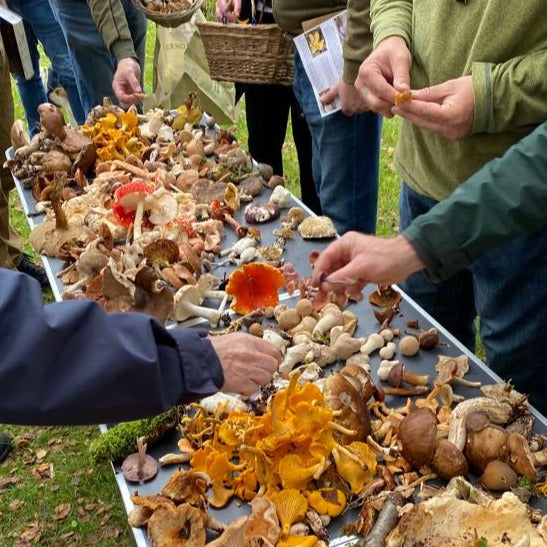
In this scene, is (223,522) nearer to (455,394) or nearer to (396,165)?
(455,394)

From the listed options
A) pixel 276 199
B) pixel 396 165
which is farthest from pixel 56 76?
pixel 396 165

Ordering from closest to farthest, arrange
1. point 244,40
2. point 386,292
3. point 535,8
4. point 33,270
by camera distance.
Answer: point 535,8
point 386,292
point 244,40
point 33,270

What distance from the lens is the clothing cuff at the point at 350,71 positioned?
9.38 ft

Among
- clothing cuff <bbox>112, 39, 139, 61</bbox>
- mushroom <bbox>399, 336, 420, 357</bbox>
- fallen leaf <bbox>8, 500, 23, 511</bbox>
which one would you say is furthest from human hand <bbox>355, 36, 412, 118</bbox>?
fallen leaf <bbox>8, 500, 23, 511</bbox>

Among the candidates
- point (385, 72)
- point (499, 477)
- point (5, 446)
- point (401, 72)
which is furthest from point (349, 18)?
point (5, 446)

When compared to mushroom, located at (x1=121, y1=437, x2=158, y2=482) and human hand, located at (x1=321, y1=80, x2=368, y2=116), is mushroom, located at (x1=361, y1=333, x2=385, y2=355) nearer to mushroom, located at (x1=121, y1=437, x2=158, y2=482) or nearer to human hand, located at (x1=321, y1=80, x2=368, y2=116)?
mushroom, located at (x1=121, y1=437, x2=158, y2=482)

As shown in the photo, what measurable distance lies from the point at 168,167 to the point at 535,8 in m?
1.80

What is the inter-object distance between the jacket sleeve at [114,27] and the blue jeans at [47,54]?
0.99m

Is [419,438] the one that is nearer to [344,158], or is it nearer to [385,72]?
[385,72]

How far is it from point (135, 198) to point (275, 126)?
1682mm

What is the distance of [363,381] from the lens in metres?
1.93

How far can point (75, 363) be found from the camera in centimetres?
139

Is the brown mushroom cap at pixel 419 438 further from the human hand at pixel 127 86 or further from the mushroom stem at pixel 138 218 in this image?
the human hand at pixel 127 86

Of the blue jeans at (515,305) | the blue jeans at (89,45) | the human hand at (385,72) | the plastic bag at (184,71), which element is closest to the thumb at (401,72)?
the human hand at (385,72)
